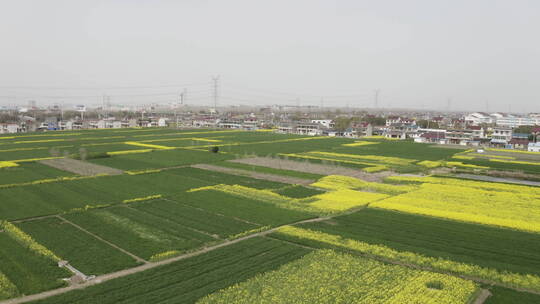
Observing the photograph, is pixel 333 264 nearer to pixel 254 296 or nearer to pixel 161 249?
pixel 254 296

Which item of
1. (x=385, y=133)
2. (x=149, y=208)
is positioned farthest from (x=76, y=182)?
(x=385, y=133)

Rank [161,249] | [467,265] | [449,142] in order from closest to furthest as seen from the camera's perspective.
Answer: [467,265] → [161,249] → [449,142]

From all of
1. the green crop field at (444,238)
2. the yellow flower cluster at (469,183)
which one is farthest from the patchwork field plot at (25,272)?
the yellow flower cluster at (469,183)

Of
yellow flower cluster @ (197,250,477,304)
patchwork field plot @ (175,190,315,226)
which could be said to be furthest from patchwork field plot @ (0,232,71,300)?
patchwork field plot @ (175,190,315,226)

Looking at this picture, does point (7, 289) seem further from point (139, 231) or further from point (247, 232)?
point (247, 232)

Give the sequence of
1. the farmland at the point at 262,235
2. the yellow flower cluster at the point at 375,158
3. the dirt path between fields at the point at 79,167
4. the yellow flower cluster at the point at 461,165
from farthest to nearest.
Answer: the yellow flower cluster at the point at 375,158, the yellow flower cluster at the point at 461,165, the dirt path between fields at the point at 79,167, the farmland at the point at 262,235

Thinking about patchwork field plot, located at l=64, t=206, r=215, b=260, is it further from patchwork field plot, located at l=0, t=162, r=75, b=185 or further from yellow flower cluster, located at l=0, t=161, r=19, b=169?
yellow flower cluster, located at l=0, t=161, r=19, b=169

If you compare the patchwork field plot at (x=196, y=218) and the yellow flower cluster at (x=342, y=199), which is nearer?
the patchwork field plot at (x=196, y=218)

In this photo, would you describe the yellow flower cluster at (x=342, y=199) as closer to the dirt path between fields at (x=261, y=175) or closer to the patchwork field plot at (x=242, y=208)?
the patchwork field plot at (x=242, y=208)
